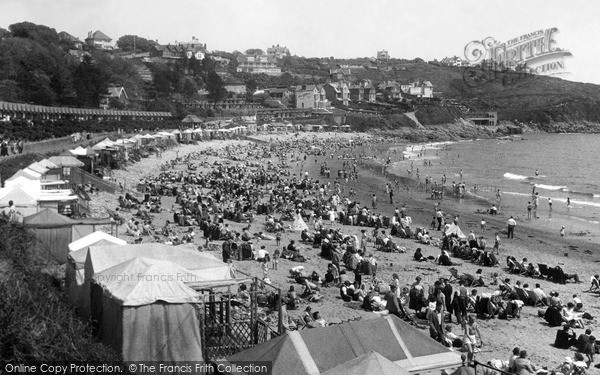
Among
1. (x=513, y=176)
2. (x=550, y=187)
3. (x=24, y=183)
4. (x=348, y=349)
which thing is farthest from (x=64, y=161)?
(x=513, y=176)

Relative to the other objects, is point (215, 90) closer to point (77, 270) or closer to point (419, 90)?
point (419, 90)

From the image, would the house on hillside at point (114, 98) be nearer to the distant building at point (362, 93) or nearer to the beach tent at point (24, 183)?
the beach tent at point (24, 183)

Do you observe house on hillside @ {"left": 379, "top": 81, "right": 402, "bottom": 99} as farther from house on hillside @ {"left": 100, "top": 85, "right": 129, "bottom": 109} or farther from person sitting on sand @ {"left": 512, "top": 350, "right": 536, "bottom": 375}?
person sitting on sand @ {"left": 512, "top": 350, "right": 536, "bottom": 375}

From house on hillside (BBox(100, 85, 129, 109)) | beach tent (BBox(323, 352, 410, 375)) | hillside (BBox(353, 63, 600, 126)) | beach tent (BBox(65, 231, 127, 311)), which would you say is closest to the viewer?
beach tent (BBox(323, 352, 410, 375))

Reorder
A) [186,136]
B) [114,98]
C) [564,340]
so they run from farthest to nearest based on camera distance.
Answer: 1. [114,98]
2. [186,136]
3. [564,340]

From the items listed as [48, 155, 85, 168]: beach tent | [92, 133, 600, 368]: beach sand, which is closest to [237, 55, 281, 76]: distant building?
[92, 133, 600, 368]: beach sand

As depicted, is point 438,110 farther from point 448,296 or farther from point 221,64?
point 448,296

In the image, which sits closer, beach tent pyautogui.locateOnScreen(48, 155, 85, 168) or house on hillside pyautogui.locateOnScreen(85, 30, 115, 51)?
beach tent pyautogui.locateOnScreen(48, 155, 85, 168)
